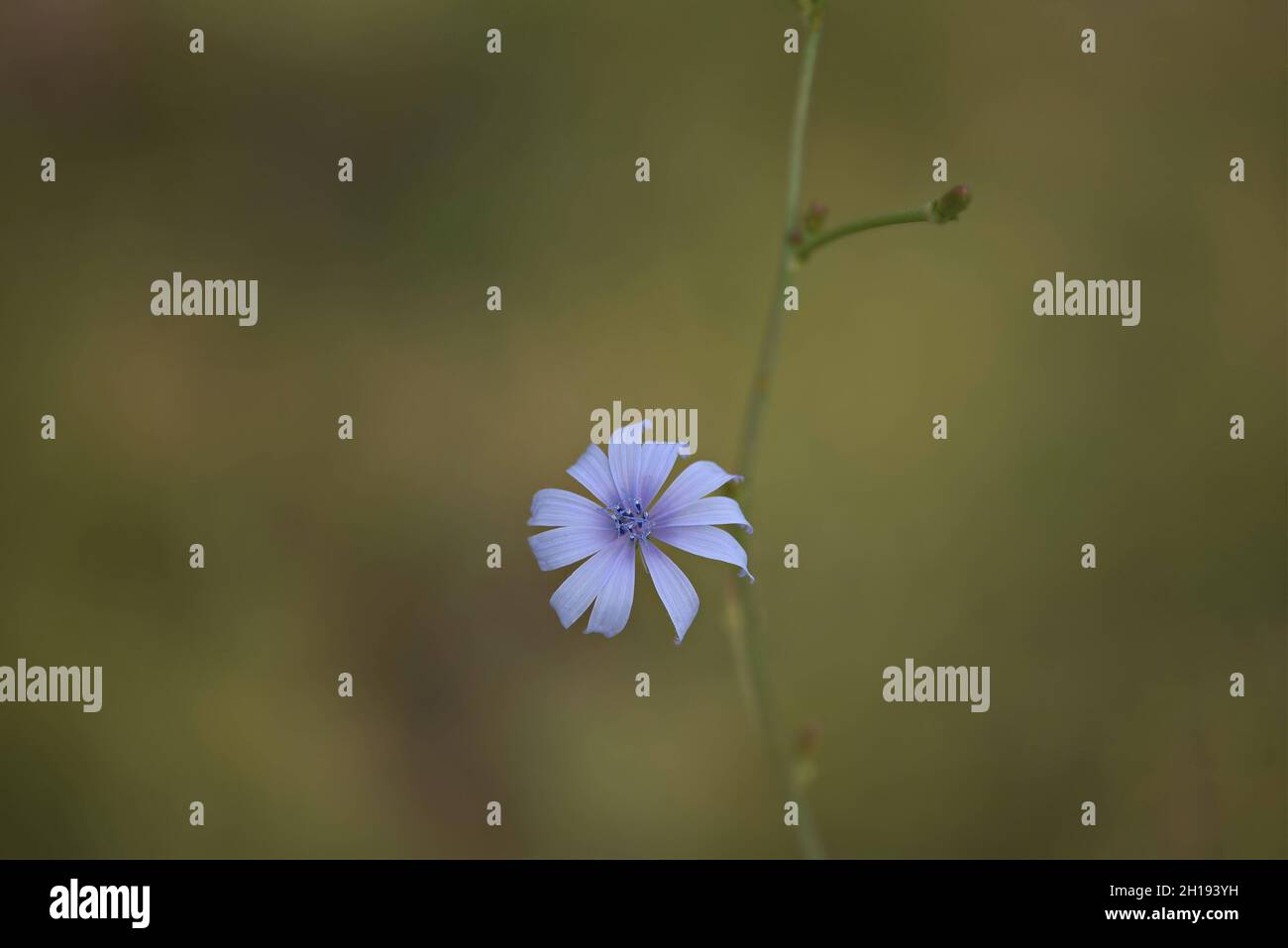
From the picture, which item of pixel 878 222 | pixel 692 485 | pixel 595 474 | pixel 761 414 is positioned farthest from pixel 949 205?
pixel 595 474

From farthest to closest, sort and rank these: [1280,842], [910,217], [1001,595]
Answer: [1001,595]
[1280,842]
[910,217]

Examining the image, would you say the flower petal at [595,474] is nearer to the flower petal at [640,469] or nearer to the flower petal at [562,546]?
the flower petal at [640,469]

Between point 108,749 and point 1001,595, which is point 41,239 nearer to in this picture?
point 108,749

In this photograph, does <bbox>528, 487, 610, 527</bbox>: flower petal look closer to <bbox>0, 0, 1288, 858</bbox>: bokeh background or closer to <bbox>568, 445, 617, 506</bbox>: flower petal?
<bbox>568, 445, 617, 506</bbox>: flower petal

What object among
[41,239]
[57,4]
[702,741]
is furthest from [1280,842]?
[57,4]

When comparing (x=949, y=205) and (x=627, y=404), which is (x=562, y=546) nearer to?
(x=949, y=205)
